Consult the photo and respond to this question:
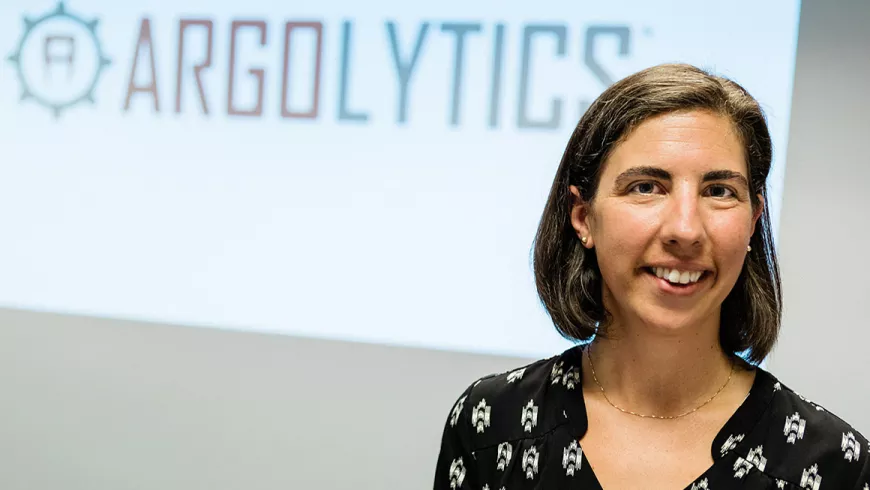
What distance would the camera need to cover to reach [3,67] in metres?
2.94

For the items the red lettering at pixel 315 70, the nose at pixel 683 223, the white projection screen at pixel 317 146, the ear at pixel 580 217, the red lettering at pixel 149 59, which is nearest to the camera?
the nose at pixel 683 223

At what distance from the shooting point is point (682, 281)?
47.0 inches

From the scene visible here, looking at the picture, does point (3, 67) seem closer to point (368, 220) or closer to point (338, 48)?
point (338, 48)

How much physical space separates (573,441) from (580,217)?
33cm

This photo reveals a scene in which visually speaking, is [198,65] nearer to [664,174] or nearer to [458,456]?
[458,456]

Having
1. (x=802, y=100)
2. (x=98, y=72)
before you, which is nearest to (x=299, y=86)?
(x=98, y=72)

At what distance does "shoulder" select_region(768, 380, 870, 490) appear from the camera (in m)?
1.20

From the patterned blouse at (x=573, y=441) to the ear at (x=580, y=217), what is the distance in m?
0.21

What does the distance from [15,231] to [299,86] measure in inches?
43.7

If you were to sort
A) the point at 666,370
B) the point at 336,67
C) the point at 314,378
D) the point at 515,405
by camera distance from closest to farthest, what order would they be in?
the point at 666,370
the point at 515,405
the point at 336,67
the point at 314,378

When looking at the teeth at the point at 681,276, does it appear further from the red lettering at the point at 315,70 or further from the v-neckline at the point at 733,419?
the red lettering at the point at 315,70

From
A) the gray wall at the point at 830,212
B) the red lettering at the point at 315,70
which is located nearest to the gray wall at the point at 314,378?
the gray wall at the point at 830,212

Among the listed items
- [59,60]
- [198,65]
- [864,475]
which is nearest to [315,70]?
[198,65]

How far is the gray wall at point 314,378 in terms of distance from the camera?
2.26 meters
